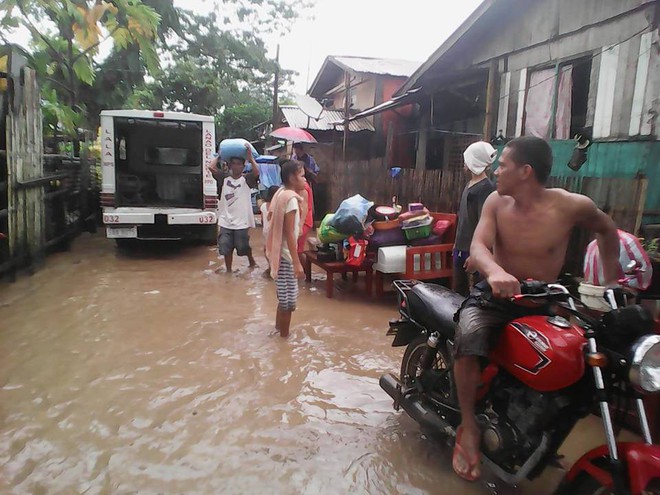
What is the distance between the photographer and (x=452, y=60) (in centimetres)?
966

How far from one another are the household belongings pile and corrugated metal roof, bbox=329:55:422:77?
381 inches

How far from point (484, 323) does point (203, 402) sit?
7.11 feet

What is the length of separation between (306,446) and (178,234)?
6220 millimetres

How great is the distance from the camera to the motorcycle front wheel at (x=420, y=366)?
9.66 feet

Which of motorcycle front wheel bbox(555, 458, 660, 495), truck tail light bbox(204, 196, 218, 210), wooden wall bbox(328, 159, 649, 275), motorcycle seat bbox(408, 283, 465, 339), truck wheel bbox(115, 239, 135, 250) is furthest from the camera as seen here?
truck wheel bbox(115, 239, 135, 250)

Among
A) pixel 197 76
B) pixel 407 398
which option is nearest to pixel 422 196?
pixel 407 398

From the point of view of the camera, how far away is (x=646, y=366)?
6.02 feet

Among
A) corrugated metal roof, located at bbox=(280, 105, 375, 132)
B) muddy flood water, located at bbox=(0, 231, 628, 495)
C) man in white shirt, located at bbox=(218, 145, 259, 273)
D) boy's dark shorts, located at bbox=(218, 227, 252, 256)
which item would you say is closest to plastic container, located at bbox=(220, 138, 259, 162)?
man in white shirt, located at bbox=(218, 145, 259, 273)

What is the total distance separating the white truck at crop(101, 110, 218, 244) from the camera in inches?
320

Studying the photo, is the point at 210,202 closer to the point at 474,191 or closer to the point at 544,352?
the point at 474,191

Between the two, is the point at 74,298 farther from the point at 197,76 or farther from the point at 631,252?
the point at 197,76

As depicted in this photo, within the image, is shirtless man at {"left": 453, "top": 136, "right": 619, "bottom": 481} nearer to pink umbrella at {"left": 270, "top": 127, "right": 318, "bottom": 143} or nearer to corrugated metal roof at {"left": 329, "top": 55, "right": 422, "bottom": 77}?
pink umbrella at {"left": 270, "top": 127, "right": 318, "bottom": 143}

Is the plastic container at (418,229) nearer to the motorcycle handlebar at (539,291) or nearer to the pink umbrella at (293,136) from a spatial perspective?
the motorcycle handlebar at (539,291)

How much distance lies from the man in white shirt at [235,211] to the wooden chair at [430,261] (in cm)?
221
